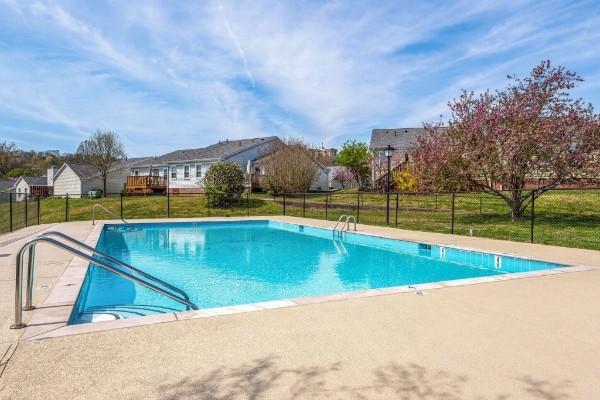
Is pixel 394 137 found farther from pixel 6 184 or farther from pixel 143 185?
pixel 6 184

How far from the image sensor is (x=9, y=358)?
293 centimetres

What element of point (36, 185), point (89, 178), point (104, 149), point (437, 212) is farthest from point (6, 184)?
point (437, 212)

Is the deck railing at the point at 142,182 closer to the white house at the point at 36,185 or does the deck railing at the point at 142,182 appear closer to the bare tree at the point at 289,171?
the bare tree at the point at 289,171

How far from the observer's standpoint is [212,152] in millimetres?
33406

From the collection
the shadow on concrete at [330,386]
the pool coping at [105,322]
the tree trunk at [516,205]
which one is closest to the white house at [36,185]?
the pool coping at [105,322]

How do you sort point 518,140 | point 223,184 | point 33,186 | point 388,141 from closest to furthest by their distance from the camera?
1. point 518,140
2. point 223,184
3. point 388,141
4. point 33,186

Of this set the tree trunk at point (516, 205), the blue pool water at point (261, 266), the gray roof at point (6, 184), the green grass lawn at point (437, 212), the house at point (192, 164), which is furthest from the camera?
the gray roof at point (6, 184)

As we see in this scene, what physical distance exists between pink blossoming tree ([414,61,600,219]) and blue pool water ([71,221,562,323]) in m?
5.36

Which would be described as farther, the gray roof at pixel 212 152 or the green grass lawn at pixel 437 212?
the gray roof at pixel 212 152

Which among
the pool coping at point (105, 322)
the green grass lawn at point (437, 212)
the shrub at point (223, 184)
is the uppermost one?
the shrub at point (223, 184)

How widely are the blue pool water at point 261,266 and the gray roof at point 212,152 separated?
18.2m

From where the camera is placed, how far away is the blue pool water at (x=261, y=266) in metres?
6.43

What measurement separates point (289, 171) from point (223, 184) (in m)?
6.73

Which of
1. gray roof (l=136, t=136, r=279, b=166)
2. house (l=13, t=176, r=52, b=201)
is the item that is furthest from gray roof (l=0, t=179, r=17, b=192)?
gray roof (l=136, t=136, r=279, b=166)
